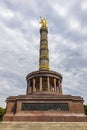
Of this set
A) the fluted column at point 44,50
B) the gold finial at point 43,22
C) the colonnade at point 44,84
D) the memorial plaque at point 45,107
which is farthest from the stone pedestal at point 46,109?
the gold finial at point 43,22

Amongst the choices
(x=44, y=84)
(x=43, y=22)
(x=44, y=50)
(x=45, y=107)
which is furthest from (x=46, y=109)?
(x=43, y=22)

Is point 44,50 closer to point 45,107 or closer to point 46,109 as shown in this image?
point 45,107

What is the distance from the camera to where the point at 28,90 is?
26688mm

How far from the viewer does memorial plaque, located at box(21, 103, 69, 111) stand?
19.3 metres

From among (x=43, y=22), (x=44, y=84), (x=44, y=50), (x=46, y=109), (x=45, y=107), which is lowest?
A: (x=46, y=109)

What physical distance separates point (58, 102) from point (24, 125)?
6.03 m

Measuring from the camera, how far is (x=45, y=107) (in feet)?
63.7

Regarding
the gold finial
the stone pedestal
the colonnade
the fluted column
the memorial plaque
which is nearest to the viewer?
the stone pedestal

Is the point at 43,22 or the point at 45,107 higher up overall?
the point at 43,22

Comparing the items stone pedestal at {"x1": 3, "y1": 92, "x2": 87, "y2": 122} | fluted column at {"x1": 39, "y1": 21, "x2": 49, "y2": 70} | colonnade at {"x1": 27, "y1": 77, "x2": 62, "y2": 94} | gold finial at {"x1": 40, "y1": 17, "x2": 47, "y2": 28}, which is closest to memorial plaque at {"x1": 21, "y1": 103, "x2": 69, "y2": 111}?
stone pedestal at {"x1": 3, "y1": 92, "x2": 87, "y2": 122}

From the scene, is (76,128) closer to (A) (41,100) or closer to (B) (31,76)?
(A) (41,100)

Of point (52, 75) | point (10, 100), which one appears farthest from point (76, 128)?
point (52, 75)

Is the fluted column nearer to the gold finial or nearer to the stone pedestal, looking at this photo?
the gold finial

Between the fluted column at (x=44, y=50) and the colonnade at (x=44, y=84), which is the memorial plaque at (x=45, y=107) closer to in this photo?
the colonnade at (x=44, y=84)
